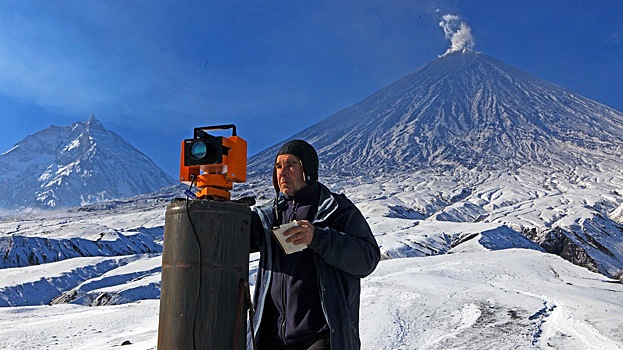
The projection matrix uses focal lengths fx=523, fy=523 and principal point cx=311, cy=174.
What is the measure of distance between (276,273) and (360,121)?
14489 cm

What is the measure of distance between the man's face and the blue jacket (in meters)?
0.15

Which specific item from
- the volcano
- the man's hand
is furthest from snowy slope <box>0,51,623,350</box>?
the man's hand

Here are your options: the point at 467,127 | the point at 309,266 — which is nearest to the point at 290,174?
the point at 309,266

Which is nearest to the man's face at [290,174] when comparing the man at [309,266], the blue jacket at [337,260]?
the man at [309,266]

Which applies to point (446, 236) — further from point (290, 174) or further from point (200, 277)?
point (200, 277)

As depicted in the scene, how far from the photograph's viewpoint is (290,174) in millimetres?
3264

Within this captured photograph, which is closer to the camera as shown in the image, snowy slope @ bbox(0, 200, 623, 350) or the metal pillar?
the metal pillar

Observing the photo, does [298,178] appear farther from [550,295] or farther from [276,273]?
[550,295]

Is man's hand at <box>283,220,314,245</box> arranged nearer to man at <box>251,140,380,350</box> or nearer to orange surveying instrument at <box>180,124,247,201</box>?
man at <box>251,140,380,350</box>

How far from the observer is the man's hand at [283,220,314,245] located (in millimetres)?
2657

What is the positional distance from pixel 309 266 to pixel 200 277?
29.9 inches

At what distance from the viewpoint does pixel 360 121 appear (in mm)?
146500

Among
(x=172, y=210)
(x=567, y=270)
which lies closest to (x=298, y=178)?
(x=172, y=210)

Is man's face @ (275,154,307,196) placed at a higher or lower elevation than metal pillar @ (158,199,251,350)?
higher
